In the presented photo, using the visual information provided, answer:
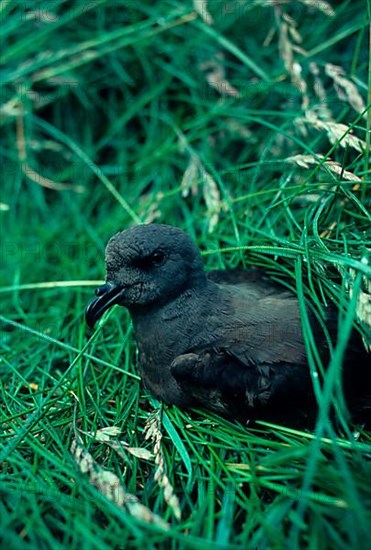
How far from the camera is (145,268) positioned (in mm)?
2213

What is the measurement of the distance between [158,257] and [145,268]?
0.06 m

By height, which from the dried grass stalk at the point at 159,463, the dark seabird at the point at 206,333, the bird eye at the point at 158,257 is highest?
the bird eye at the point at 158,257

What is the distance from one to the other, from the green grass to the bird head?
0.90 ft

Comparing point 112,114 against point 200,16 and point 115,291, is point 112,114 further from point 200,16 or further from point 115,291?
point 115,291

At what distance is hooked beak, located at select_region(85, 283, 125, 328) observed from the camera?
7.20 feet

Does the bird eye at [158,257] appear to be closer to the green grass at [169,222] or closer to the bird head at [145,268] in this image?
the bird head at [145,268]

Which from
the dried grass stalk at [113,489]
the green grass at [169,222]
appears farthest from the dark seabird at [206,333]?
the dried grass stalk at [113,489]

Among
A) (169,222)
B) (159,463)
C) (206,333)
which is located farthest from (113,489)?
(169,222)

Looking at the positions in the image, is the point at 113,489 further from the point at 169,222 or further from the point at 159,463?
the point at 169,222

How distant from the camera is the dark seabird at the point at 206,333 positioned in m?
2.04

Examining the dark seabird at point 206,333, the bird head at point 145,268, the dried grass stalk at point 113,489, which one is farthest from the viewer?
the bird head at point 145,268

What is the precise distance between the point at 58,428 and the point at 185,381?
521 mm

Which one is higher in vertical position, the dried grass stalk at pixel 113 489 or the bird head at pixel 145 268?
the bird head at pixel 145 268

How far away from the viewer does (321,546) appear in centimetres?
157
